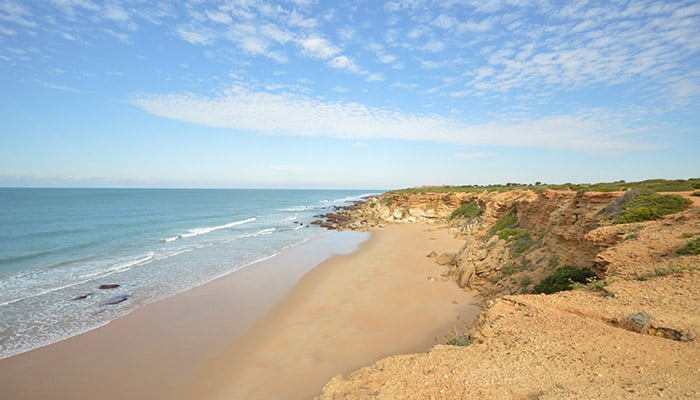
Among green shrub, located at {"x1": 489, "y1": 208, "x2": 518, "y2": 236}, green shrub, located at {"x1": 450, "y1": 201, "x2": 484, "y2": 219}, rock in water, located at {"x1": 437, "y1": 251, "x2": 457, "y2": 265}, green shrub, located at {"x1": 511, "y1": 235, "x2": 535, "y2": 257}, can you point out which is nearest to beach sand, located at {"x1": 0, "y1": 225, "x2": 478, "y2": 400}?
rock in water, located at {"x1": 437, "y1": 251, "x2": 457, "y2": 265}

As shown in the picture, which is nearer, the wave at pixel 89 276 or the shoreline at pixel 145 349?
the shoreline at pixel 145 349

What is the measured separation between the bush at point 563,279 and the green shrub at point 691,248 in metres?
2.80

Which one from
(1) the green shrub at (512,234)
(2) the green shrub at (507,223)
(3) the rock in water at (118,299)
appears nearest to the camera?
(3) the rock in water at (118,299)

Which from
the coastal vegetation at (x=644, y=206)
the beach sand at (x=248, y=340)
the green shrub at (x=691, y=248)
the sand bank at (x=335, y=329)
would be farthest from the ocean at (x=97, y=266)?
the coastal vegetation at (x=644, y=206)

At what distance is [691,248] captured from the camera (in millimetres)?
9055

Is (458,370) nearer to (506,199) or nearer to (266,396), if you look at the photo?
(266,396)

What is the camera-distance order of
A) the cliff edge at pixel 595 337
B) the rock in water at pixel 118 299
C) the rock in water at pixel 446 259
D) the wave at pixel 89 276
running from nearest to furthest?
1. the cliff edge at pixel 595 337
2. the rock in water at pixel 118 299
3. the wave at pixel 89 276
4. the rock in water at pixel 446 259

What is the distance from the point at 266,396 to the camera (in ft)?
30.0

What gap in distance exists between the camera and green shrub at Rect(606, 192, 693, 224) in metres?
11.8

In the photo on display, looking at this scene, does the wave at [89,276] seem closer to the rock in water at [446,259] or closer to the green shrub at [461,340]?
the green shrub at [461,340]

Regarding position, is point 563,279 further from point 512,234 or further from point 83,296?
point 83,296

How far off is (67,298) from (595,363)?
22764 mm

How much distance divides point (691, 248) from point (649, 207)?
3.52 metres

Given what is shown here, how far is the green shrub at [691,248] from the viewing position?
895 centimetres
